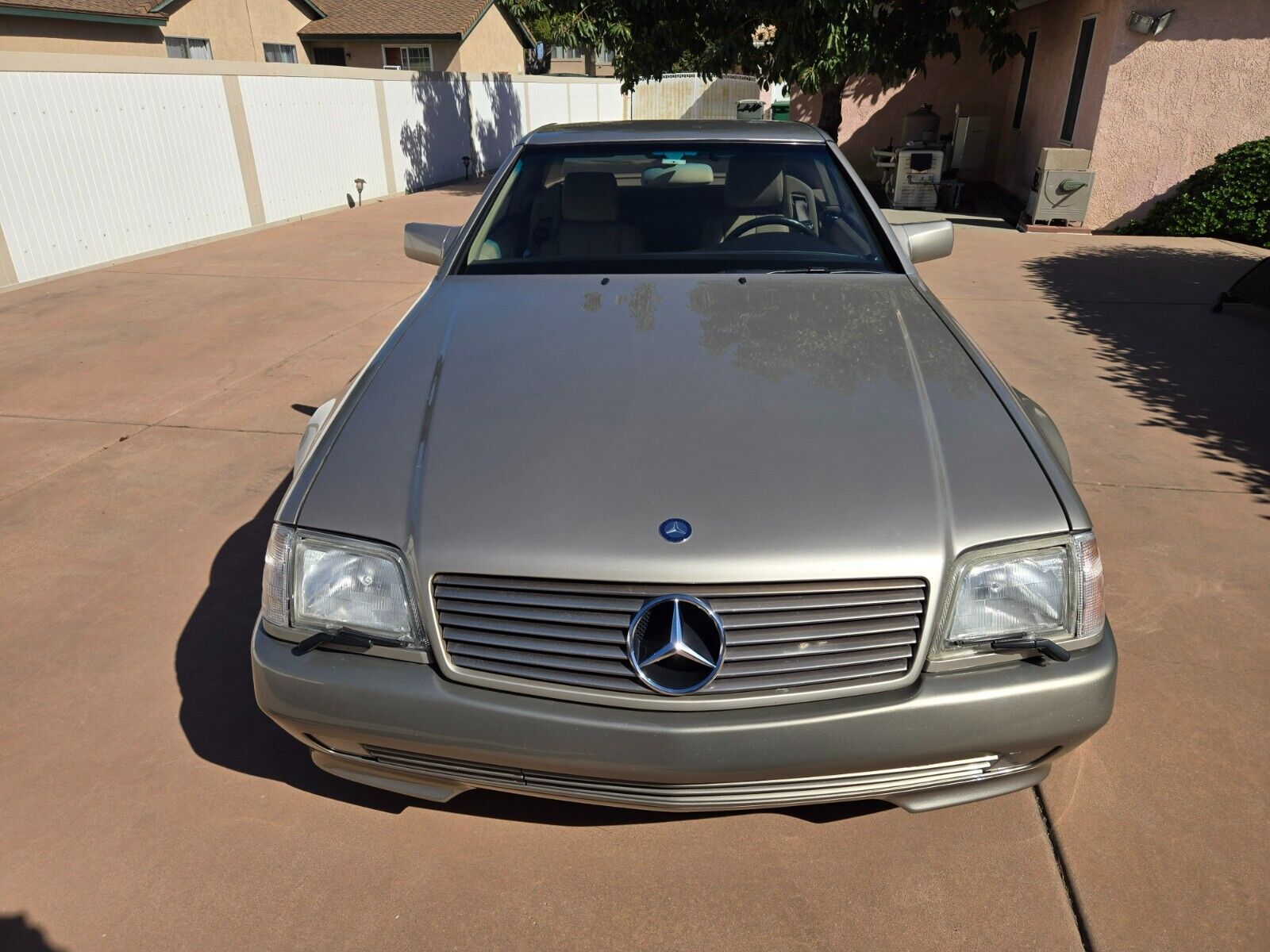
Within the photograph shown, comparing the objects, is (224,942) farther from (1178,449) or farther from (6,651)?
(1178,449)

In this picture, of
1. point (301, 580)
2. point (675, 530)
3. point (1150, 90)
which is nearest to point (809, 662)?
point (675, 530)

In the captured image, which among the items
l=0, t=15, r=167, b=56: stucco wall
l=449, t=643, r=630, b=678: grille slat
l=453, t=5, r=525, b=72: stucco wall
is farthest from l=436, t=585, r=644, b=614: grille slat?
l=453, t=5, r=525, b=72: stucco wall

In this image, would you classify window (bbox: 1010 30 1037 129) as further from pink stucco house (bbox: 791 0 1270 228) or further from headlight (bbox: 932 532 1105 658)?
headlight (bbox: 932 532 1105 658)

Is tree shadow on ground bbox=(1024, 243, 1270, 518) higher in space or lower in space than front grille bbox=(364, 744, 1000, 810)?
lower

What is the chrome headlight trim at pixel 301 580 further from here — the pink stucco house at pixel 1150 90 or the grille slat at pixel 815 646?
the pink stucco house at pixel 1150 90

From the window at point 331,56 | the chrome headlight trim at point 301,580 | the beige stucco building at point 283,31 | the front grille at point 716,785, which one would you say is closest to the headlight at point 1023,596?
the front grille at point 716,785

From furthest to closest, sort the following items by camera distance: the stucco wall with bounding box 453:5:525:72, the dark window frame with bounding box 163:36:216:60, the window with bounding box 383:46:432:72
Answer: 1. the stucco wall with bounding box 453:5:525:72
2. the window with bounding box 383:46:432:72
3. the dark window frame with bounding box 163:36:216:60

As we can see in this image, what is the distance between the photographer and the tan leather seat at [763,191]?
3680 millimetres

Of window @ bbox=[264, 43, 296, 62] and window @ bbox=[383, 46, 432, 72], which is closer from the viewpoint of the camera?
window @ bbox=[264, 43, 296, 62]

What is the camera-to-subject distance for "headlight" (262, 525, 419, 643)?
197 cm

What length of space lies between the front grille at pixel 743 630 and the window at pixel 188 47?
74.8 ft

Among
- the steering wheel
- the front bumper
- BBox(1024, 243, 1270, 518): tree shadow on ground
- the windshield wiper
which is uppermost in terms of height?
the steering wheel

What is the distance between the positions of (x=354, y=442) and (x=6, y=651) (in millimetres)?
1912

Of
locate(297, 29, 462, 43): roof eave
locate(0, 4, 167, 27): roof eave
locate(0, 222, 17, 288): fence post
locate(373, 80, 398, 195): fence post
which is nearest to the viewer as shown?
locate(0, 222, 17, 288): fence post
